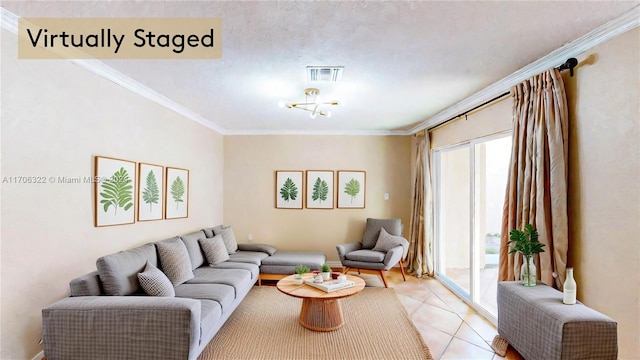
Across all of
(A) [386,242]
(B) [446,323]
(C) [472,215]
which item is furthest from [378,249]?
(B) [446,323]

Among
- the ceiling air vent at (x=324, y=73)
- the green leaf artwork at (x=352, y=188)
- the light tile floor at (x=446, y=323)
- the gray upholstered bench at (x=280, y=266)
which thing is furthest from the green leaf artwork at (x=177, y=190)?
the light tile floor at (x=446, y=323)

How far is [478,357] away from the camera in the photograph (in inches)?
104

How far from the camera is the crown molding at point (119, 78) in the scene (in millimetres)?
2084

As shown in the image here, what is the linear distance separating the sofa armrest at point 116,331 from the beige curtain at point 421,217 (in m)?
3.92

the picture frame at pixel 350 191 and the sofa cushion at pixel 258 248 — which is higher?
the picture frame at pixel 350 191

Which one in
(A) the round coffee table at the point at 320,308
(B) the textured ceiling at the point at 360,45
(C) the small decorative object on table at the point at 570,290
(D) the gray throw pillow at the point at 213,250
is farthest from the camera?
(D) the gray throw pillow at the point at 213,250

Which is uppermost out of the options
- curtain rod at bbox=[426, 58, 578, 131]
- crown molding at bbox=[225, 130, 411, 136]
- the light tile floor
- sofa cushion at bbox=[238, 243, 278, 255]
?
crown molding at bbox=[225, 130, 411, 136]

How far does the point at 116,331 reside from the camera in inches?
86.4

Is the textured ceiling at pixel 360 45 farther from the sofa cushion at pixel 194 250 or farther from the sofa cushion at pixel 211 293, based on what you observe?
the sofa cushion at pixel 211 293

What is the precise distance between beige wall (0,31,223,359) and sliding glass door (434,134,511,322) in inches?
153

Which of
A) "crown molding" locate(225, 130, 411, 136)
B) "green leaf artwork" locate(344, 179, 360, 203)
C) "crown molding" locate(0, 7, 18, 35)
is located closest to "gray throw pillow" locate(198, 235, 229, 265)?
"crown molding" locate(225, 130, 411, 136)

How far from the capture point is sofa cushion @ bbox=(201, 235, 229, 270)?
13.6ft

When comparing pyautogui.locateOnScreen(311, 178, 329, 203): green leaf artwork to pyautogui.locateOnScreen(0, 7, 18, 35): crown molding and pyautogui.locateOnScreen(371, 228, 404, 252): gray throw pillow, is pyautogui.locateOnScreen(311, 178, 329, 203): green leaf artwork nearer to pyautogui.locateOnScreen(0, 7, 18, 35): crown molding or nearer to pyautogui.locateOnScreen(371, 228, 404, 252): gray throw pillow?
pyautogui.locateOnScreen(371, 228, 404, 252): gray throw pillow

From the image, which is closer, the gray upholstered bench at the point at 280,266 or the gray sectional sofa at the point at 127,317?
the gray sectional sofa at the point at 127,317
